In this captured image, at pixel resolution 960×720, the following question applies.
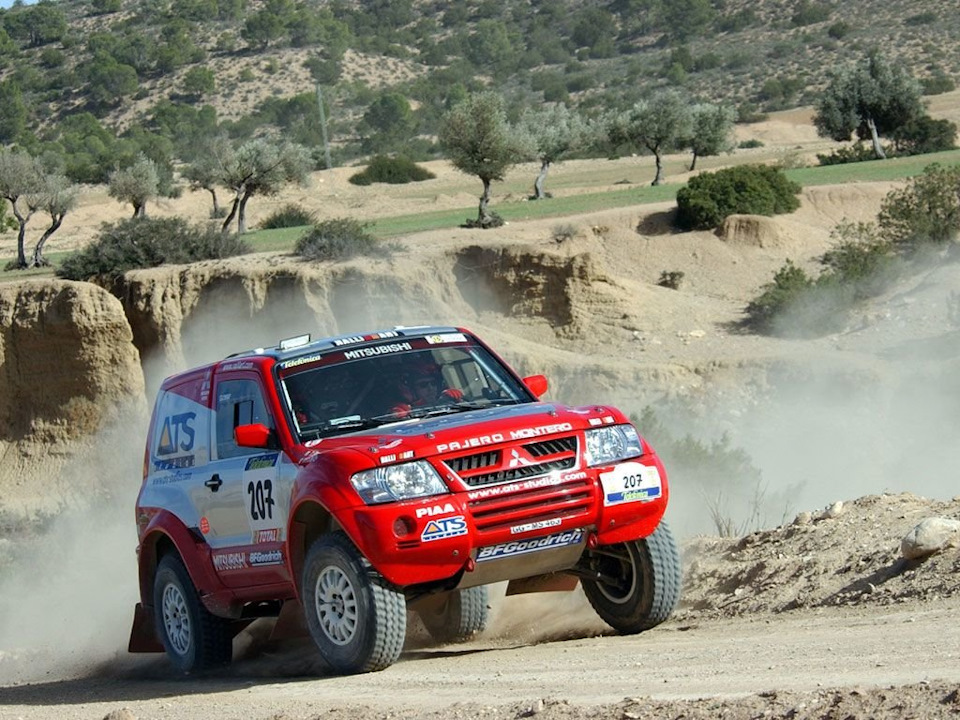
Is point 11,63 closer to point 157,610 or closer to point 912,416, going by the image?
point 912,416

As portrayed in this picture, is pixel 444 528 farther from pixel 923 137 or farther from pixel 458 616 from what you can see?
pixel 923 137

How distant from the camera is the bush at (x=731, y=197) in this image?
4075 centimetres

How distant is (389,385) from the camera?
9.45 meters

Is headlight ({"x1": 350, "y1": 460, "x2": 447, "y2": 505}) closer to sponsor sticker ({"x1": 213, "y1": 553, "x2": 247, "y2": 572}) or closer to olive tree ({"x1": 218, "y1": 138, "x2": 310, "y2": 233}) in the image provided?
sponsor sticker ({"x1": 213, "y1": 553, "x2": 247, "y2": 572})

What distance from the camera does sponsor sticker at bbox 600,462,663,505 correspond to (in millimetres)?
8523

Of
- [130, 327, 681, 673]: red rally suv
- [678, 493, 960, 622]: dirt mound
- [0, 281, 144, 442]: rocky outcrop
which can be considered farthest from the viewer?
[0, 281, 144, 442]: rocky outcrop

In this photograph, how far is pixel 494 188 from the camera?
69.1m

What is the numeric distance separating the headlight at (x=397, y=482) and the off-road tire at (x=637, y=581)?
1.49 m

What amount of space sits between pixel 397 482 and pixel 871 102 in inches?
2414

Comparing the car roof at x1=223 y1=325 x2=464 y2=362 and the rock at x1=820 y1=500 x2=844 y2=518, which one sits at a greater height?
the car roof at x1=223 y1=325 x2=464 y2=362

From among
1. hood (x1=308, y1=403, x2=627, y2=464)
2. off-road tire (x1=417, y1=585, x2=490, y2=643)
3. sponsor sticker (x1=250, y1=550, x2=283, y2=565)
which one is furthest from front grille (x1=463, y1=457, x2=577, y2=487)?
off-road tire (x1=417, y1=585, x2=490, y2=643)

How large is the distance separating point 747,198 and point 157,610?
108 ft

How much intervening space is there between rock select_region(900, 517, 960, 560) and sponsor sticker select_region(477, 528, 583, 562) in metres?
2.40

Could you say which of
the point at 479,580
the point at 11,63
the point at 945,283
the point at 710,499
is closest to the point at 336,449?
the point at 479,580
